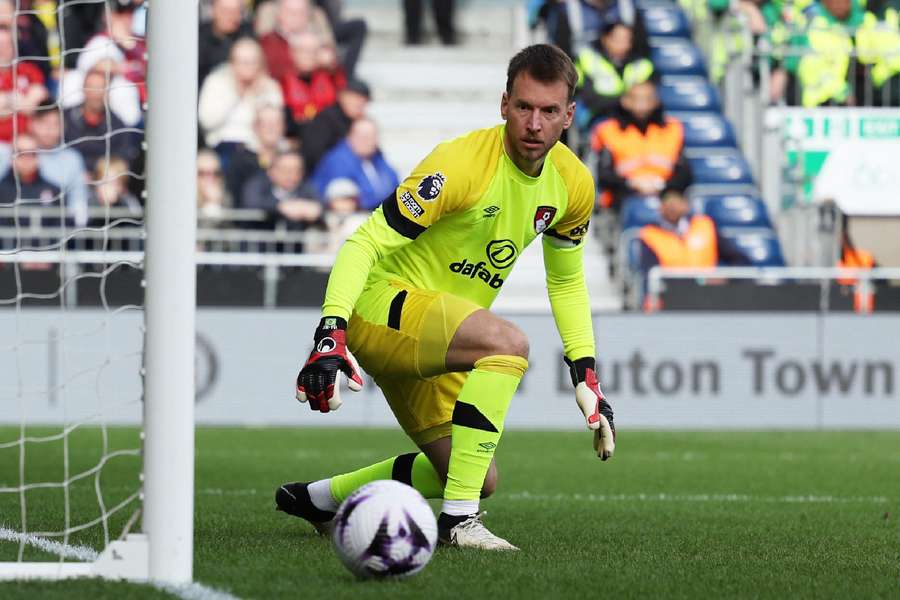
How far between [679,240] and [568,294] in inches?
387

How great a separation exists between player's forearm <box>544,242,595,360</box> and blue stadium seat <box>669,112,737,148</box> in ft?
41.0

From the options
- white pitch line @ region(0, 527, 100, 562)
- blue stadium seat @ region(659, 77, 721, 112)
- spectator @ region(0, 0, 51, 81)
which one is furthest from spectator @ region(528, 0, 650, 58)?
white pitch line @ region(0, 527, 100, 562)

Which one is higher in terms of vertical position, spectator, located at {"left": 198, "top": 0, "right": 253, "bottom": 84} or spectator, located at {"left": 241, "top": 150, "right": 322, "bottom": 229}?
spectator, located at {"left": 198, "top": 0, "right": 253, "bottom": 84}

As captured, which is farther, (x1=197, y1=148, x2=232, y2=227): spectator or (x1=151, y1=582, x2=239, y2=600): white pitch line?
(x1=197, y1=148, x2=232, y2=227): spectator

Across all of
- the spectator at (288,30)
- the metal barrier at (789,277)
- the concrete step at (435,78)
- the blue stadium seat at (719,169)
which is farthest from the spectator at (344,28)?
the metal barrier at (789,277)

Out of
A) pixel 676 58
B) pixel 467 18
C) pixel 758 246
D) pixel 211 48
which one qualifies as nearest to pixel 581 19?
pixel 676 58

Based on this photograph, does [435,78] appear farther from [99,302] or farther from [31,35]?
[99,302]

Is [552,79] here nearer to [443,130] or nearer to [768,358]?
[768,358]

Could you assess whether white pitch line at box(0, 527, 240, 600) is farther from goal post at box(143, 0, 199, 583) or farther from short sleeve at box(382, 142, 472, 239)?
short sleeve at box(382, 142, 472, 239)

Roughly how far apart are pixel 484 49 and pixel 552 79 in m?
15.4

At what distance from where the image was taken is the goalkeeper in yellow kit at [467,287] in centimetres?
541

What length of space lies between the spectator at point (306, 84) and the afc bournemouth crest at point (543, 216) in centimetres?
1128

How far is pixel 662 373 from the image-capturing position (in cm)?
1417

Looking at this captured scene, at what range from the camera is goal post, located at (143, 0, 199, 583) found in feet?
14.4
